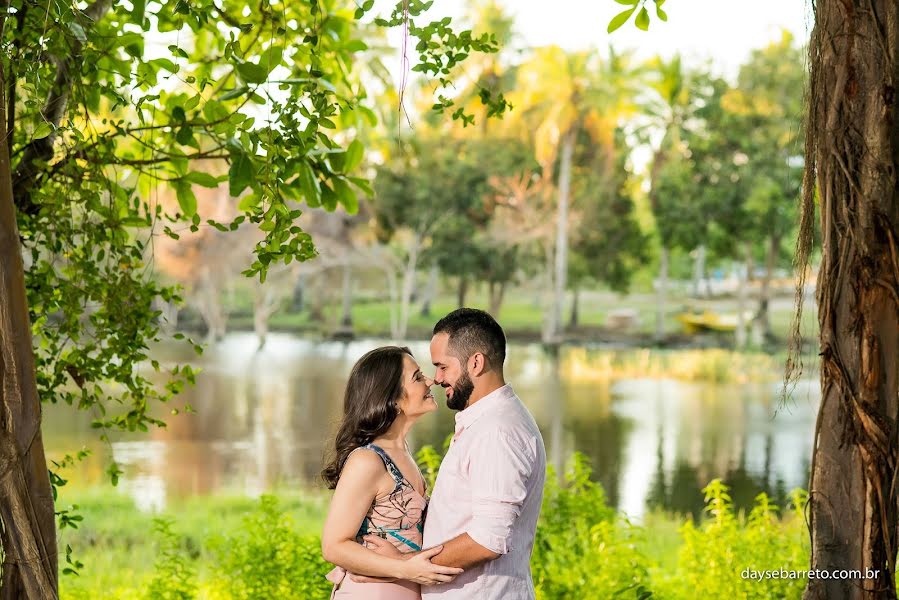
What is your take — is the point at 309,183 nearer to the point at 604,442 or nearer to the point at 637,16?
the point at 637,16

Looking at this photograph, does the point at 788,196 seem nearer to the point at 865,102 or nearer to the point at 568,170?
the point at 568,170

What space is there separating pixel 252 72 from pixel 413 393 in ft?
2.25

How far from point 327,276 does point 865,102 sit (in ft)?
35.7

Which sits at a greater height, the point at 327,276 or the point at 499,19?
the point at 499,19

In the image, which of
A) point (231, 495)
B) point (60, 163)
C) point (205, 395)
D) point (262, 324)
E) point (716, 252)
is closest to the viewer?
point (60, 163)

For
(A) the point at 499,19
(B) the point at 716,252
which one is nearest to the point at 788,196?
(B) the point at 716,252

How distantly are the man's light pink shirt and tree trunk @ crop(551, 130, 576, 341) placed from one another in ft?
37.3

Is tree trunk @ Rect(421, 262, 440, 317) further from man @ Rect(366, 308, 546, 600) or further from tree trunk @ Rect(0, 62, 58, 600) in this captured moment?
man @ Rect(366, 308, 546, 600)

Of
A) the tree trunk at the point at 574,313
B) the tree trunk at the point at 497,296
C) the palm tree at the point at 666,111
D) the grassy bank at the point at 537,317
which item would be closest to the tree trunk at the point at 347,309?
the grassy bank at the point at 537,317

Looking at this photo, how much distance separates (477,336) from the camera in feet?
5.33

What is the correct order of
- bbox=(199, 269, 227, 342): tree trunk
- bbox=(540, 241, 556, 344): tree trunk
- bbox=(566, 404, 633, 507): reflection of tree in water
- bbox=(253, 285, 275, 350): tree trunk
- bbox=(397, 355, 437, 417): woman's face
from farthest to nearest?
1. bbox=(540, 241, 556, 344): tree trunk
2. bbox=(253, 285, 275, 350): tree trunk
3. bbox=(199, 269, 227, 342): tree trunk
4. bbox=(566, 404, 633, 507): reflection of tree in water
5. bbox=(397, 355, 437, 417): woman's face

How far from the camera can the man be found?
1575 millimetres

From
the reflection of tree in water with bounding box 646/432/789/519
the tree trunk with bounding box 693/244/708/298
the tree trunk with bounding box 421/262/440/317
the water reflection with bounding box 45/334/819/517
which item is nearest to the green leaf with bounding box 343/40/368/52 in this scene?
the water reflection with bounding box 45/334/819/517

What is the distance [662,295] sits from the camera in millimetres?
13242
